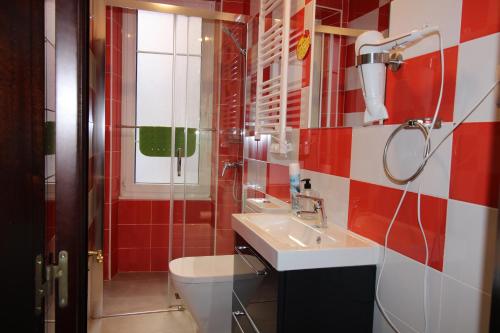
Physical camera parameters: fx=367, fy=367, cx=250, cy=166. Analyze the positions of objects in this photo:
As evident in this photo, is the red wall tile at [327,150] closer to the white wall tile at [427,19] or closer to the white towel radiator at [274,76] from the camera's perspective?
the white towel radiator at [274,76]

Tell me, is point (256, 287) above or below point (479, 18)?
below

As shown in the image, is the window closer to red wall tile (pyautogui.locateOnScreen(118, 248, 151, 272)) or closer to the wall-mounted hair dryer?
red wall tile (pyautogui.locateOnScreen(118, 248, 151, 272))

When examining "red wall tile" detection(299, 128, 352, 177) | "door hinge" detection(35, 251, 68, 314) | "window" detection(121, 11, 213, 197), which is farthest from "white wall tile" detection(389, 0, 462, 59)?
"window" detection(121, 11, 213, 197)

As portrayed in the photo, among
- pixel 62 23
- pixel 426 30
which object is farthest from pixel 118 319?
pixel 426 30

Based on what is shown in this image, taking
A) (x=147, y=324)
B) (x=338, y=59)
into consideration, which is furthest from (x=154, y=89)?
(x=338, y=59)

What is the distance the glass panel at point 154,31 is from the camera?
3375 millimetres

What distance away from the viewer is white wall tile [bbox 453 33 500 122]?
0.88 m

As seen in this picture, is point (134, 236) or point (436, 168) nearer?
point (436, 168)

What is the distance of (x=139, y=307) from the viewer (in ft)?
9.83

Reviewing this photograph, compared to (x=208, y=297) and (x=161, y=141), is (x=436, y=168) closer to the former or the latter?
(x=208, y=297)

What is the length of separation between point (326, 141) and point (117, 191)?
2400 millimetres

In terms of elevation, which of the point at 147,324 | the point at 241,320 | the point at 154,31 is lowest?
the point at 147,324

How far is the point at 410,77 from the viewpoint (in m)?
1.18

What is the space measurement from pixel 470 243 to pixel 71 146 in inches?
40.5
